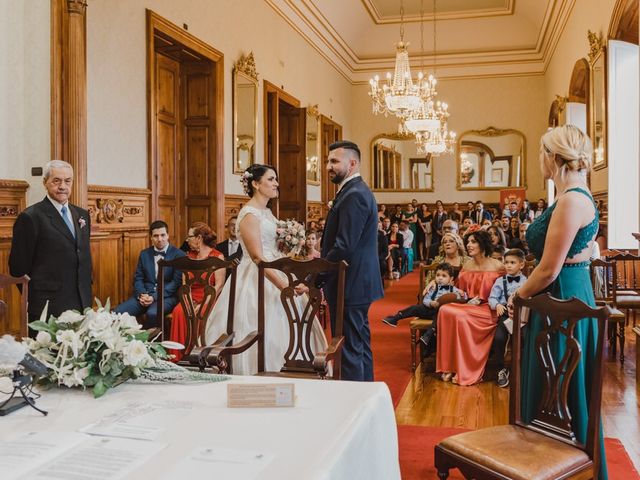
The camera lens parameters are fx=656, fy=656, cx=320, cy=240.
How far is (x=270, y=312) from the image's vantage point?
13.3 ft

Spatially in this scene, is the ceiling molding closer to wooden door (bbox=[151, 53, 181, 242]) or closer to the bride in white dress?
wooden door (bbox=[151, 53, 181, 242])

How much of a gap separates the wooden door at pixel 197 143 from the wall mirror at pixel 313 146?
16.6 ft

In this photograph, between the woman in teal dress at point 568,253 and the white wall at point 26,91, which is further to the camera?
the white wall at point 26,91

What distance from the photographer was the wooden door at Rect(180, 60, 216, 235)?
8.81 meters

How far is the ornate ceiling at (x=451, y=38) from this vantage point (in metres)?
16.0

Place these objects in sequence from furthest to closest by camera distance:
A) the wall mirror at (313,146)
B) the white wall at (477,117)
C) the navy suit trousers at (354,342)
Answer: the white wall at (477,117)
the wall mirror at (313,146)
the navy suit trousers at (354,342)

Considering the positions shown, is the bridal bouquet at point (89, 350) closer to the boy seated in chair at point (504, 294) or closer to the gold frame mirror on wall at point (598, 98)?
the boy seated in chair at point (504, 294)

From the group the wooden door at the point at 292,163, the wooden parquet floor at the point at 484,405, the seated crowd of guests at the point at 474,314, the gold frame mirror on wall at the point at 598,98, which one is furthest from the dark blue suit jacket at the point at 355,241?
the wooden door at the point at 292,163

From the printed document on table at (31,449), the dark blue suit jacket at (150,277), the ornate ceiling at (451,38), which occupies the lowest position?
the printed document on table at (31,449)

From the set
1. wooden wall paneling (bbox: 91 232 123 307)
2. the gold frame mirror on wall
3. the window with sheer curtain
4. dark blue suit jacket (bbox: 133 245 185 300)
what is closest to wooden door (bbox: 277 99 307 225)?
the gold frame mirror on wall

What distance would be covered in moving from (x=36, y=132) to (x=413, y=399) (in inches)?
Answer: 146

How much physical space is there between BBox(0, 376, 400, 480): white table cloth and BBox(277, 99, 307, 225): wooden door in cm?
1040

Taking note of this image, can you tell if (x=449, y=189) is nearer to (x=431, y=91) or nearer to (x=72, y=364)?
(x=431, y=91)

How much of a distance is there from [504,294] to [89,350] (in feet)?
14.0
